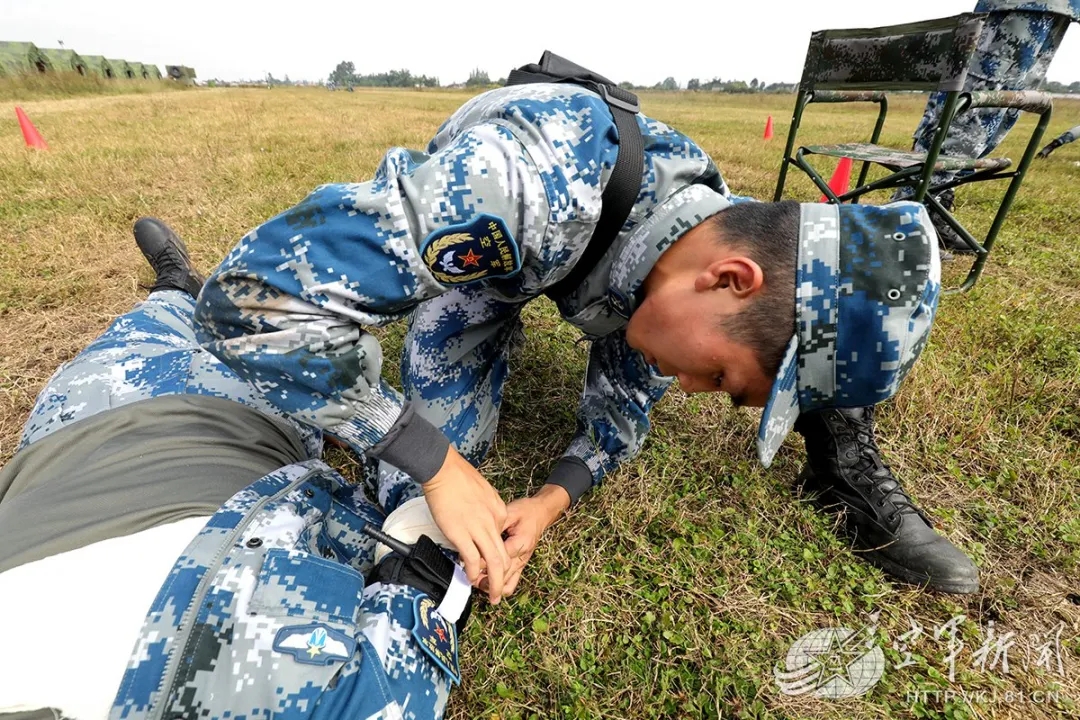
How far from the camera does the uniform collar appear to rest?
1.29 meters

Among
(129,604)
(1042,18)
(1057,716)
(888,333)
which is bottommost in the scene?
(1057,716)

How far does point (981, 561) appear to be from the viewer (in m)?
1.68

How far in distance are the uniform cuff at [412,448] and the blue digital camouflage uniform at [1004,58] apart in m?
2.83

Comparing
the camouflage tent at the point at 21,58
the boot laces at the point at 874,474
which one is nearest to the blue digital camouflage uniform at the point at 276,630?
the boot laces at the point at 874,474

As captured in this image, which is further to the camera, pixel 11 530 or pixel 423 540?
pixel 423 540

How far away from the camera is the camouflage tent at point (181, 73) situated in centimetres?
3686

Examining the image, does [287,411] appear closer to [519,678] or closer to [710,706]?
[519,678]

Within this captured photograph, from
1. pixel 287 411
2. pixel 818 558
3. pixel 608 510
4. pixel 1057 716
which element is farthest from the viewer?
pixel 608 510

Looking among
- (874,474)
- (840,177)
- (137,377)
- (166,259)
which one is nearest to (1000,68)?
(840,177)

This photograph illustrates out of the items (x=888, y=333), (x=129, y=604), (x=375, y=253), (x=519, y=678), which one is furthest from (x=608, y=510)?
(x=129, y=604)

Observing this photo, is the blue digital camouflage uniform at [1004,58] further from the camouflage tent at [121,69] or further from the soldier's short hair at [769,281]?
the camouflage tent at [121,69]

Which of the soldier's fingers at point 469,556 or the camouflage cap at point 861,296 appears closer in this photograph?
the camouflage cap at point 861,296

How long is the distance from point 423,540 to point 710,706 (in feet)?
2.62

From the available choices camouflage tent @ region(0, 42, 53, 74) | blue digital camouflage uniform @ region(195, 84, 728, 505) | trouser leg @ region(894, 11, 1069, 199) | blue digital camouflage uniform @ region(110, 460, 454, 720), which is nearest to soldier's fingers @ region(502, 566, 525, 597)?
blue digital camouflage uniform @ region(110, 460, 454, 720)
